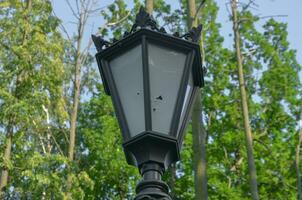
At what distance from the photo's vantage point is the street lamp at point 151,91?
2746 millimetres

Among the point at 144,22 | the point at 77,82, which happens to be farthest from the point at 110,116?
the point at 144,22

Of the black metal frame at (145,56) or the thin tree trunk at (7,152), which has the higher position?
the thin tree trunk at (7,152)

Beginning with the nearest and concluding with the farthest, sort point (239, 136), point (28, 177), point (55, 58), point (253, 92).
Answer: point (28, 177) → point (55, 58) → point (239, 136) → point (253, 92)

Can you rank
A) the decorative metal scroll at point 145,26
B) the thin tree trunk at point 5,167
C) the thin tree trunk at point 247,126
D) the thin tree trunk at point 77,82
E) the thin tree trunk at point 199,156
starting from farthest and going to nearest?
the thin tree trunk at point 77,82 → the thin tree trunk at point 247,126 → the thin tree trunk at point 5,167 → the thin tree trunk at point 199,156 → the decorative metal scroll at point 145,26

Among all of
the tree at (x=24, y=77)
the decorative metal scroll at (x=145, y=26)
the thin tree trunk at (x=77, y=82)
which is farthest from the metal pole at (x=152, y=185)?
the thin tree trunk at (x=77, y=82)

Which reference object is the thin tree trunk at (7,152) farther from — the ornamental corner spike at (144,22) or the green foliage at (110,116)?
the ornamental corner spike at (144,22)

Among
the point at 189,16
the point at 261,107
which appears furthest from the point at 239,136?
the point at 189,16

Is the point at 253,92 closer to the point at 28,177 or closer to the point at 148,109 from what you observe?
the point at 28,177

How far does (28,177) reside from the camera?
12.7m

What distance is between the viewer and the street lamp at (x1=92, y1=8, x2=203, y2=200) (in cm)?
275

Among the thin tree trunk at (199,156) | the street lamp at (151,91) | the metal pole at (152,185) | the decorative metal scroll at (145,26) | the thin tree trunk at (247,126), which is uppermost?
the thin tree trunk at (247,126)

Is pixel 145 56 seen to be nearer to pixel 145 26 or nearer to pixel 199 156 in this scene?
pixel 145 26

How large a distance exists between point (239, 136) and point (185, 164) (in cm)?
219

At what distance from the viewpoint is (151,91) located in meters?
2.81
